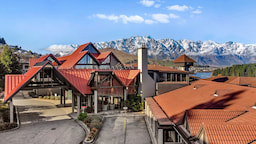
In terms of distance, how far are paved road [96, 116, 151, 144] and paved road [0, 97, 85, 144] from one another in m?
2.44

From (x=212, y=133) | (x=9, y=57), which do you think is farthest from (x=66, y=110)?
(x=9, y=57)

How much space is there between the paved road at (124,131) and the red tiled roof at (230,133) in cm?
1055

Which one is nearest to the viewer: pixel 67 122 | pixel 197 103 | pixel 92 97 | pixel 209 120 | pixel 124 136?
pixel 209 120

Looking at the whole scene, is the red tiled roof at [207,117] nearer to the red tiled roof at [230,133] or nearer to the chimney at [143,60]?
the red tiled roof at [230,133]

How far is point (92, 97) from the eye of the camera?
29109mm

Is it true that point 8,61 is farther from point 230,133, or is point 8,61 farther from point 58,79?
point 230,133

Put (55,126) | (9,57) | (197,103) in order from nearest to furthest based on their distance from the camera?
(197,103) → (55,126) → (9,57)

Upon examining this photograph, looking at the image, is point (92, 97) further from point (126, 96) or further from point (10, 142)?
point (10, 142)

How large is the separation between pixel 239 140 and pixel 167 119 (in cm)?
751

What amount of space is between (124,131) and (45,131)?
821 centimetres

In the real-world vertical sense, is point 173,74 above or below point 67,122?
above

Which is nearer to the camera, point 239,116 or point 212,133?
point 212,133

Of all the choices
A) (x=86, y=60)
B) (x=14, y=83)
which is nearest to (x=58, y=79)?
(x=14, y=83)

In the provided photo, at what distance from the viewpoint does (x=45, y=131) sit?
20.2 m
